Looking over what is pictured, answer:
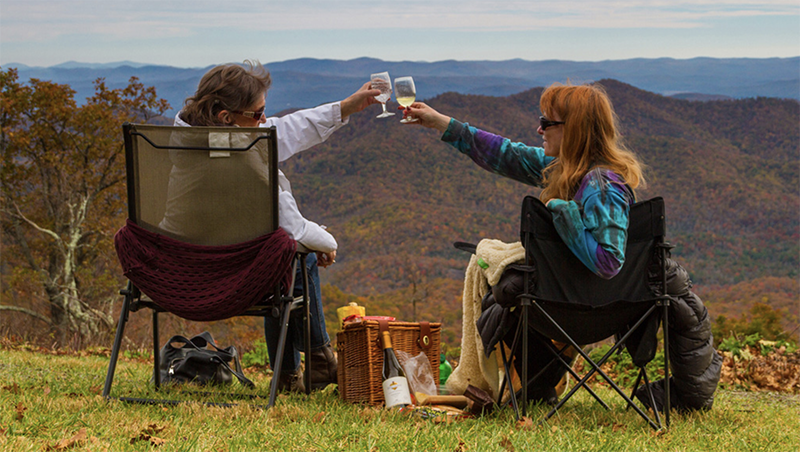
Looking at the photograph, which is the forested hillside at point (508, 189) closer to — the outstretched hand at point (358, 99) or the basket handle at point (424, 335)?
the outstretched hand at point (358, 99)

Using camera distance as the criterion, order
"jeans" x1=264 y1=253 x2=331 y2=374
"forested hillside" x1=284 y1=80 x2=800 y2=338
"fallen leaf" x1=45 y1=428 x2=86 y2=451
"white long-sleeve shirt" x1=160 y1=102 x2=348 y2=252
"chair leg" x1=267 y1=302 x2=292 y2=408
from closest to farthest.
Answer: "fallen leaf" x1=45 y1=428 x2=86 y2=451
"chair leg" x1=267 y1=302 x2=292 y2=408
"white long-sleeve shirt" x1=160 y1=102 x2=348 y2=252
"jeans" x1=264 y1=253 x2=331 y2=374
"forested hillside" x1=284 y1=80 x2=800 y2=338

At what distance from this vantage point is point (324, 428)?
2.68 meters

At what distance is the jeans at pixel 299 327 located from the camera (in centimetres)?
377

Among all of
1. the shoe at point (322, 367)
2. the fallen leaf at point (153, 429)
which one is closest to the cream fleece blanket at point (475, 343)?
the shoe at point (322, 367)

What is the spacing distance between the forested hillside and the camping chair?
25361 millimetres

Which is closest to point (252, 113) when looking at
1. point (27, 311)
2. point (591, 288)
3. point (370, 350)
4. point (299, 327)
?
point (299, 327)

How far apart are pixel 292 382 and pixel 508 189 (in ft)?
120

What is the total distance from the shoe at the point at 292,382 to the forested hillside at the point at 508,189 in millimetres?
24614

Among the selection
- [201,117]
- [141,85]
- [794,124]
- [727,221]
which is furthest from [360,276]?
[794,124]

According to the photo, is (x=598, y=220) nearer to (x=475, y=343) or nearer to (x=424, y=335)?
(x=475, y=343)

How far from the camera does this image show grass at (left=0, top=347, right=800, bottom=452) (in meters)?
2.39

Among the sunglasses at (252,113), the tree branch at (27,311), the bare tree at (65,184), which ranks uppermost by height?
the sunglasses at (252,113)

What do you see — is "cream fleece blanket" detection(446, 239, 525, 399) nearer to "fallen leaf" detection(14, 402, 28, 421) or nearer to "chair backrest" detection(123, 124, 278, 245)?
"chair backrest" detection(123, 124, 278, 245)

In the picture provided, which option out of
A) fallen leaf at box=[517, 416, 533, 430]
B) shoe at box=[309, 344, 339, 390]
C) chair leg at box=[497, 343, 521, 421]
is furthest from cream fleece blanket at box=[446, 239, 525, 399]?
shoe at box=[309, 344, 339, 390]
